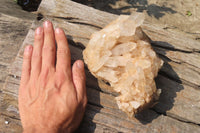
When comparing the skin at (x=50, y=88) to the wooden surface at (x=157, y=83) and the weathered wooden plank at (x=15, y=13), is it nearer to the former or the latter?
the wooden surface at (x=157, y=83)

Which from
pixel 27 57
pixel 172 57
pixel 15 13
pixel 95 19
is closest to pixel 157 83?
pixel 172 57

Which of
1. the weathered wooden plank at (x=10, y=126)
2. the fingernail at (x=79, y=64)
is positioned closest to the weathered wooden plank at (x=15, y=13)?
the fingernail at (x=79, y=64)

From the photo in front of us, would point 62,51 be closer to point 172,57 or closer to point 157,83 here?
point 157,83

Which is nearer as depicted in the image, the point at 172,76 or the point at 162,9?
the point at 172,76

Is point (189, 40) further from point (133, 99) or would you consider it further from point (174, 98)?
point (133, 99)

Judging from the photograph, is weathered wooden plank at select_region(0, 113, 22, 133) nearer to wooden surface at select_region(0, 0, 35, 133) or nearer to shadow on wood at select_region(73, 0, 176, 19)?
wooden surface at select_region(0, 0, 35, 133)

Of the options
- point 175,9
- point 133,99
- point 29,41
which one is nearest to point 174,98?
point 133,99

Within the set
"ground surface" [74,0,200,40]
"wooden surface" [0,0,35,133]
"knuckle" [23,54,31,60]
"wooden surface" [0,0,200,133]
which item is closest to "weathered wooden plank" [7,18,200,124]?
"wooden surface" [0,0,200,133]
